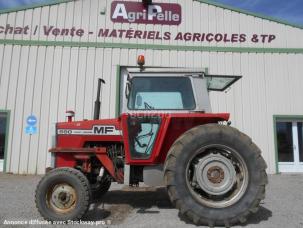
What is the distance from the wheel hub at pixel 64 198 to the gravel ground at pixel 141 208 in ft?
1.27

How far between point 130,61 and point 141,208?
7.55 m

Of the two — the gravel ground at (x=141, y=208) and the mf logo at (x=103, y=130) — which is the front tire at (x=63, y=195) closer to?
the gravel ground at (x=141, y=208)

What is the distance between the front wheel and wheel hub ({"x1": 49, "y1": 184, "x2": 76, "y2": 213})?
4.78 ft

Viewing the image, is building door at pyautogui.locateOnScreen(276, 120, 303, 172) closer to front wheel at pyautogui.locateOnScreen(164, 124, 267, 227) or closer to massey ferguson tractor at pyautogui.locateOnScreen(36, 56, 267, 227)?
massey ferguson tractor at pyautogui.locateOnScreen(36, 56, 267, 227)

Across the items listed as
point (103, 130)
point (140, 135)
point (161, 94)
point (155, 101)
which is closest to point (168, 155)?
point (140, 135)

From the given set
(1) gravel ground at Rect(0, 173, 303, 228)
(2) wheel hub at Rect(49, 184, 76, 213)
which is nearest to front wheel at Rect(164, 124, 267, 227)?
(1) gravel ground at Rect(0, 173, 303, 228)

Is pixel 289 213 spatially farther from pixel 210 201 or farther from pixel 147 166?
pixel 147 166

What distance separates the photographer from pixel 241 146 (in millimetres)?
4680

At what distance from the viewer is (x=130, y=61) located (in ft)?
40.7

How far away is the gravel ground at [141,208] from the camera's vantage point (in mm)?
4926

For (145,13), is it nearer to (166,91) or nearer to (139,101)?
(166,91)

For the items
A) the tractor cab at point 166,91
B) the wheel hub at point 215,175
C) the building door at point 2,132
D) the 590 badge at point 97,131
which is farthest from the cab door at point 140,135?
the building door at point 2,132

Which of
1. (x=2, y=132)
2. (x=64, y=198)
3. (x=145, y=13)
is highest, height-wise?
(x=145, y=13)

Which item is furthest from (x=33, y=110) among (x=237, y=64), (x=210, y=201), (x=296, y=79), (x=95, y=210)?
(x=296, y=79)
